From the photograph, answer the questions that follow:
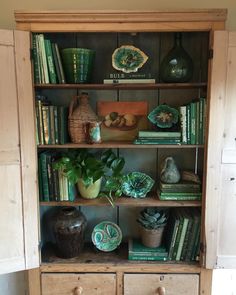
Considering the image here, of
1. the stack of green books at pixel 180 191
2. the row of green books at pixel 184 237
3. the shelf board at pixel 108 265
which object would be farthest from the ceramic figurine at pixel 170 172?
the shelf board at pixel 108 265

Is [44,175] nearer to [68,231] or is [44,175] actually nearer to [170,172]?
[68,231]

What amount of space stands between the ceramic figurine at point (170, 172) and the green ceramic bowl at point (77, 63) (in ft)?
2.38

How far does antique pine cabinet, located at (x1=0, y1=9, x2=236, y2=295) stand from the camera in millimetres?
1515

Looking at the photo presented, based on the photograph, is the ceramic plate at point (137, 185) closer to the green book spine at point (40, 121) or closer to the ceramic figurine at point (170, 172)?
the ceramic figurine at point (170, 172)

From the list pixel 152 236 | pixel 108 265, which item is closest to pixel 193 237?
pixel 152 236

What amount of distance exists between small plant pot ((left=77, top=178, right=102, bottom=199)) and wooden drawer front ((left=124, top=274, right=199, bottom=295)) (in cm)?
53

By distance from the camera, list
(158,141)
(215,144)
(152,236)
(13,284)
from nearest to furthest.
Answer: (215,144) < (158,141) < (152,236) < (13,284)

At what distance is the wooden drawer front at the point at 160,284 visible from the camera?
170cm

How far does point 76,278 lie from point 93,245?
270mm

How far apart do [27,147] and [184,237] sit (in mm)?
1090

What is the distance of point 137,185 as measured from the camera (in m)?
1.82

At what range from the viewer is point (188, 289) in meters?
1.71

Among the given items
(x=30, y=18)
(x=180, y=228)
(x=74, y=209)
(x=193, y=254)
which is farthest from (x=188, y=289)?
(x=30, y=18)

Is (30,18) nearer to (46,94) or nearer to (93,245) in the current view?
(46,94)
